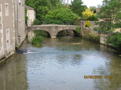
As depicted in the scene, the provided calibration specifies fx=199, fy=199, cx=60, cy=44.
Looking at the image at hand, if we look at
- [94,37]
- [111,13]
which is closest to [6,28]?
[111,13]

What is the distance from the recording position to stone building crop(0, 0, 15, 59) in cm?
1703

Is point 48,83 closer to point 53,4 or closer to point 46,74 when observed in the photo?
point 46,74

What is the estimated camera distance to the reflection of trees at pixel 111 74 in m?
12.5

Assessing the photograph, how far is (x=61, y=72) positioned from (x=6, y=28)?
6905 millimetres

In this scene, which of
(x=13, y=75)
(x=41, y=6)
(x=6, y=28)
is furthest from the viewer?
(x=41, y=6)

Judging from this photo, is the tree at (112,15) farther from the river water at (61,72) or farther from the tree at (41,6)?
the tree at (41,6)

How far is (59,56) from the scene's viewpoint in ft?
71.1

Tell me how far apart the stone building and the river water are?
44.0 inches

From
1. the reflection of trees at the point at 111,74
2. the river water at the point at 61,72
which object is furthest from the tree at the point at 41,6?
the reflection of trees at the point at 111,74

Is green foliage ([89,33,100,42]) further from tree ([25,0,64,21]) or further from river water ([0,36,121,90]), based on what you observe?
tree ([25,0,64,21])

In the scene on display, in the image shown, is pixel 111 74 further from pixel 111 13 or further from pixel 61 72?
pixel 111 13

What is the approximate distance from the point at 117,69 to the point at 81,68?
3.03 m

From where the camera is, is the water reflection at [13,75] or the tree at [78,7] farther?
the tree at [78,7]

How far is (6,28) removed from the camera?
18422 millimetres
